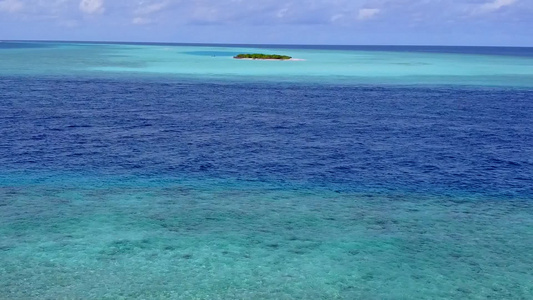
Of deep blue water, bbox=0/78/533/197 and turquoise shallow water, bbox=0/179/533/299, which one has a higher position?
deep blue water, bbox=0/78/533/197

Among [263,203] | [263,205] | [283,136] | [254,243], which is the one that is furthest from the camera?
[283,136]

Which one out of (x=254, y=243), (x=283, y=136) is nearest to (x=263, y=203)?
(x=254, y=243)

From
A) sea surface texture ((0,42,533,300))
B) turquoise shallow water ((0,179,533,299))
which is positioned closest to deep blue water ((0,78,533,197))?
sea surface texture ((0,42,533,300))

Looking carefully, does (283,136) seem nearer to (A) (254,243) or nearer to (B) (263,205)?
(B) (263,205)

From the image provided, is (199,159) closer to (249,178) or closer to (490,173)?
(249,178)

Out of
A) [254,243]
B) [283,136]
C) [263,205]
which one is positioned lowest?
[254,243]

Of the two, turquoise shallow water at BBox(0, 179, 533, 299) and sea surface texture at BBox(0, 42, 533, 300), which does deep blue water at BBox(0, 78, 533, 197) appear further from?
turquoise shallow water at BBox(0, 179, 533, 299)

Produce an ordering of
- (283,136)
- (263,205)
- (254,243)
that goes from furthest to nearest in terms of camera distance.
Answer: (283,136) → (263,205) → (254,243)

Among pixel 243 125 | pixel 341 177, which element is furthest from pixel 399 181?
pixel 243 125
